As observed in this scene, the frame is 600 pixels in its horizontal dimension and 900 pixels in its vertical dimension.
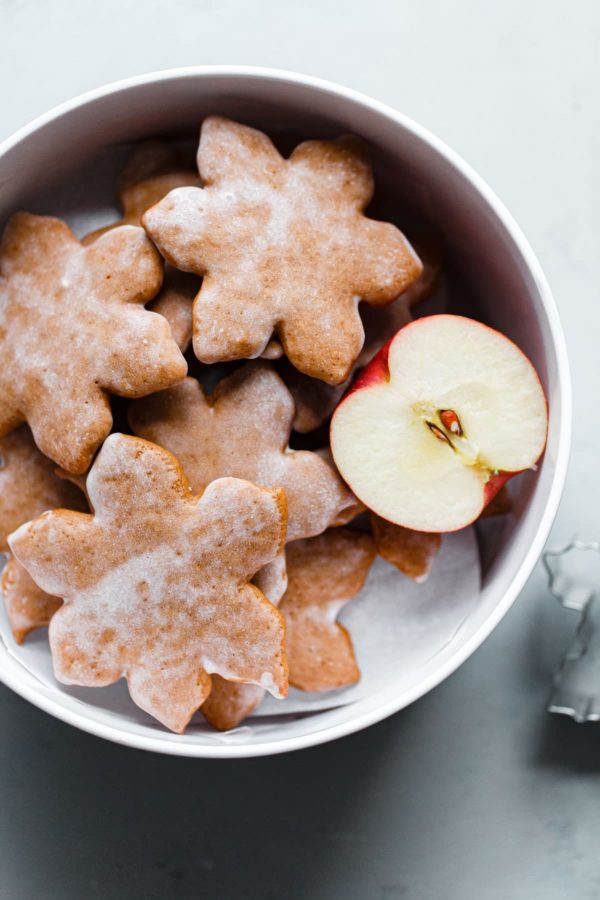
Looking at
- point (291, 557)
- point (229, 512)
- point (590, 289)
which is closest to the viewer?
point (229, 512)

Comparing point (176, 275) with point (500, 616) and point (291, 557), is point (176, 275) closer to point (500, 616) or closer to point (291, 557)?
point (291, 557)

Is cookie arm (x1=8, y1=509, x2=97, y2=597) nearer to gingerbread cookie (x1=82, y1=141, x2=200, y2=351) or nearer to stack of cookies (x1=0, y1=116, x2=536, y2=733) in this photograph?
stack of cookies (x1=0, y1=116, x2=536, y2=733)

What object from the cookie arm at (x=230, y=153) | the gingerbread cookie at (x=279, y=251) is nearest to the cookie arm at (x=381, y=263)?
the gingerbread cookie at (x=279, y=251)

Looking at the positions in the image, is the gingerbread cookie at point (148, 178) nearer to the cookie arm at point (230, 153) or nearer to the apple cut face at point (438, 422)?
the cookie arm at point (230, 153)

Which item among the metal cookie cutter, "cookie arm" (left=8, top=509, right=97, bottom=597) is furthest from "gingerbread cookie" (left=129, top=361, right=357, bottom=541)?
the metal cookie cutter

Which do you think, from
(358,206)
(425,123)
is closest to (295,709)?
(358,206)
